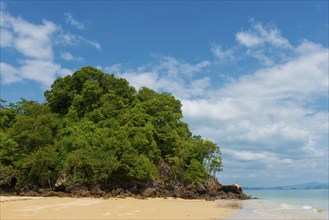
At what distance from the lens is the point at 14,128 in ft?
153

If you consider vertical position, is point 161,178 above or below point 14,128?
below

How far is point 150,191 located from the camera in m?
44.9

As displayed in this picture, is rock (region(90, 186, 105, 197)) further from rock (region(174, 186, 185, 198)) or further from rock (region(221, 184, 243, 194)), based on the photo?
rock (region(221, 184, 243, 194))

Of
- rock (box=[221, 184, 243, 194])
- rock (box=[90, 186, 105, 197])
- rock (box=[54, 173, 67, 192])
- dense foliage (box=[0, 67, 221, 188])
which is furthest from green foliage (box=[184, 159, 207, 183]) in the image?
rock (box=[54, 173, 67, 192])

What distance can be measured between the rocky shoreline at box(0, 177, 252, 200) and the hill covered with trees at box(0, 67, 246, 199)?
660mm

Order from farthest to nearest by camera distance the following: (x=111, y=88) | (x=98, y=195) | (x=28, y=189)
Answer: (x=111, y=88)
(x=28, y=189)
(x=98, y=195)

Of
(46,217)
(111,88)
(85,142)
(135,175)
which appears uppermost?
(111,88)

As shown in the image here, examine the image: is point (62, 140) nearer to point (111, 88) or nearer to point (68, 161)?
point (68, 161)

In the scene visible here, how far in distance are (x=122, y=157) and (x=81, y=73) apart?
63.8 ft

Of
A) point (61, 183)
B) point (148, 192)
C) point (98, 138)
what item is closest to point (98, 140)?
point (98, 138)

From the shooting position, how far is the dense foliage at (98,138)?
43469 mm

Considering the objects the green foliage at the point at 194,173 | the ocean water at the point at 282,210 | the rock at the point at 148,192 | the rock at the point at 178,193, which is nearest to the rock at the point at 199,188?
the green foliage at the point at 194,173

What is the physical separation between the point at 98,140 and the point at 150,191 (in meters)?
9.51

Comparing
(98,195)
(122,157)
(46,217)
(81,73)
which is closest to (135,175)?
(122,157)
